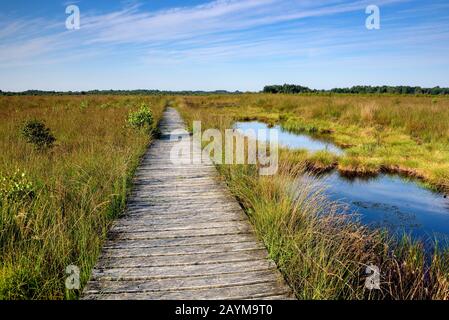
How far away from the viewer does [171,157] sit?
7.50m

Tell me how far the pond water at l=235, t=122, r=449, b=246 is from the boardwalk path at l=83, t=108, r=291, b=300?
160cm

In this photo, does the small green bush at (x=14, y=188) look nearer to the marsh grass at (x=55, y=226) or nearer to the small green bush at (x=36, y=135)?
the marsh grass at (x=55, y=226)

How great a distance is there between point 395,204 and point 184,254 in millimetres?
5111

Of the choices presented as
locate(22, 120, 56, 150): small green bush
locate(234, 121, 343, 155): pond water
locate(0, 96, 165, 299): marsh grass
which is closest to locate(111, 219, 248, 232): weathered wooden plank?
locate(0, 96, 165, 299): marsh grass

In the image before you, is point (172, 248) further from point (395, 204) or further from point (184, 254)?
point (395, 204)

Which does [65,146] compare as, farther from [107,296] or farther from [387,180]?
[387,180]

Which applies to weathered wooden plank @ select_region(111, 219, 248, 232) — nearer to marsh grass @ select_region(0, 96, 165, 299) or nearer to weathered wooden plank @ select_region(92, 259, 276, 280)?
marsh grass @ select_region(0, 96, 165, 299)

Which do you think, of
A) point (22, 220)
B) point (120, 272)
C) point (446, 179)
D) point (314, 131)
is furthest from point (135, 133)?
point (314, 131)

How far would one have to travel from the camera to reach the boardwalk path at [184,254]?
8.19ft

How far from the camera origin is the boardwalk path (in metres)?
2.50

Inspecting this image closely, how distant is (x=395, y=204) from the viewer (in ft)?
21.6

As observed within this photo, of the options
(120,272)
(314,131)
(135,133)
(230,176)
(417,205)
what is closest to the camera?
(120,272)

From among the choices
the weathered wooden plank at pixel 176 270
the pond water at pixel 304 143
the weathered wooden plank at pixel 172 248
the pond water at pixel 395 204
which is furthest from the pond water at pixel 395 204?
the pond water at pixel 304 143
